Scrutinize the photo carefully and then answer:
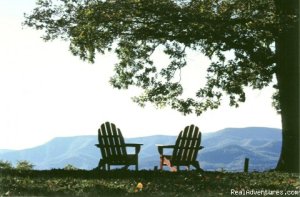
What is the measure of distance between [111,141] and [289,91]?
6702mm

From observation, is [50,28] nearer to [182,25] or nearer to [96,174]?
[182,25]

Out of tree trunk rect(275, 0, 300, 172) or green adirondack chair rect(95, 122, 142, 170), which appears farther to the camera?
tree trunk rect(275, 0, 300, 172)

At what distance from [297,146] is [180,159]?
4.46 metres

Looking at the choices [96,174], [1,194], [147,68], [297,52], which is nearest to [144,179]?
[96,174]

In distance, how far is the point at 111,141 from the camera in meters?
14.5

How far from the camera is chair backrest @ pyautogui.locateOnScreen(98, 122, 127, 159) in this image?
1440cm

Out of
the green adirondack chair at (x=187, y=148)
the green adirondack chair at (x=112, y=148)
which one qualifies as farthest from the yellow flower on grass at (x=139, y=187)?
the green adirondack chair at (x=187, y=148)

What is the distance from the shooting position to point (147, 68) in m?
20.6

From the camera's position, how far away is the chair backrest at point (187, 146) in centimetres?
1484

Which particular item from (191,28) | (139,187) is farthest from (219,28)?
(139,187)

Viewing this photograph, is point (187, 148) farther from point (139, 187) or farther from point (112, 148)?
point (139, 187)

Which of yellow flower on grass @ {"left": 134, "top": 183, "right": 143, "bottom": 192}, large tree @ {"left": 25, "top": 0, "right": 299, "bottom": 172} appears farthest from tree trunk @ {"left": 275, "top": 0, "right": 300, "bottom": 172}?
yellow flower on grass @ {"left": 134, "top": 183, "right": 143, "bottom": 192}

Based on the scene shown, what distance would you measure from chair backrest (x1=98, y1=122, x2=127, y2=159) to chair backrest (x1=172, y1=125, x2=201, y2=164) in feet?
5.72

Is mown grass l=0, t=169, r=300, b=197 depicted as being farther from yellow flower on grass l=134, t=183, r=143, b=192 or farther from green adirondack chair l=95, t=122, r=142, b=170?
green adirondack chair l=95, t=122, r=142, b=170
